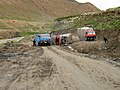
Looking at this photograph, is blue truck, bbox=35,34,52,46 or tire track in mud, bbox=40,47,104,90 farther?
blue truck, bbox=35,34,52,46

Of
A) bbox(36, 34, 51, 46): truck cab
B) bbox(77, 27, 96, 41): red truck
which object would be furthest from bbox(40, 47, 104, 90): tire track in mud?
bbox(36, 34, 51, 46): truck cab

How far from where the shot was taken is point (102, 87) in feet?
44.2

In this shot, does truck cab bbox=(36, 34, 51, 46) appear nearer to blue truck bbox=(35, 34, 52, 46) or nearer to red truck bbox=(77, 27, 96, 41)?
blue truck bbox=(35, 34, 52, 46)

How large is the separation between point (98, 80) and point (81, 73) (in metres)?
2.79

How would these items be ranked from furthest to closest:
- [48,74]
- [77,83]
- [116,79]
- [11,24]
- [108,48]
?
[11,24], [108,48], [48,74], [116,79], [77,83]

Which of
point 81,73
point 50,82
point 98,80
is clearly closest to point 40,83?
point 50,82

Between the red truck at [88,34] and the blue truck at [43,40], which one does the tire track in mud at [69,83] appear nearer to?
the red truck at [88,34]

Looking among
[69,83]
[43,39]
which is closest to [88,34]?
[43,39]

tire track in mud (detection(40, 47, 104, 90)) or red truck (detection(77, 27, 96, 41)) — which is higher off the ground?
red truck (detection(77, 27, 96, 41))

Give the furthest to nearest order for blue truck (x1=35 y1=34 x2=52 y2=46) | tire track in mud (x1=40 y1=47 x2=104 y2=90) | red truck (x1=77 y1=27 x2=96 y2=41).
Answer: blue truck (x1=35 y1=34 x2=52 y2=46) < red truck (x1=77 y1=27 x2=96 y2=41) < tire track in mud (x1=40 y1=47 x2=104 y2=90)

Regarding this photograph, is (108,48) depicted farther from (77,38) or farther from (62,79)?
(77,38)

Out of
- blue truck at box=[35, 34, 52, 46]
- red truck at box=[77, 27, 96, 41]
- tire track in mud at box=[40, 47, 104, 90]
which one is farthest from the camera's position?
blue truck at box=[35, 34, 52, 46]

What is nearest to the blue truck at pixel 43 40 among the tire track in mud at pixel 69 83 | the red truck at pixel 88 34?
the red truck at pixel 88 34

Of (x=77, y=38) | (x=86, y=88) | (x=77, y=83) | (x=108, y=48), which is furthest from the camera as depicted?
(x=77, y=38)
